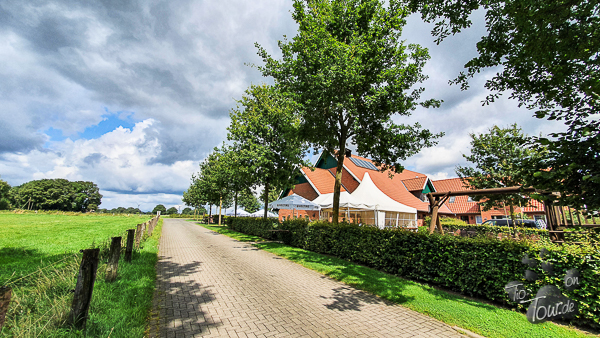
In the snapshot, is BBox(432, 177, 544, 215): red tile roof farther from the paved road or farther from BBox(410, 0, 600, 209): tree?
the paved road

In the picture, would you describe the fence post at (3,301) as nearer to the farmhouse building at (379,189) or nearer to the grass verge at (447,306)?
the grass verge at (447,306)

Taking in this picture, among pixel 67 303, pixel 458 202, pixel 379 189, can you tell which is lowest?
pixel 67 303

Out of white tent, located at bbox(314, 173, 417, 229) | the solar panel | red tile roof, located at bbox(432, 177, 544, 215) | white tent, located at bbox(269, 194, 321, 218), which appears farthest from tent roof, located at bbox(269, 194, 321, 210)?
red tile roof, located at bbox(432, 177, 544, 215)

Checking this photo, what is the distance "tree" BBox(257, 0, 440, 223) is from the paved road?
5273 millimetres

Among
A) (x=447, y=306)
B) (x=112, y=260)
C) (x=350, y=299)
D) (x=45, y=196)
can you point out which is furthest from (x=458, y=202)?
(x=45, y=196)

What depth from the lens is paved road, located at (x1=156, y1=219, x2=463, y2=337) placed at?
416cm

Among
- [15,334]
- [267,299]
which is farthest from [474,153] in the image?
[15,334]

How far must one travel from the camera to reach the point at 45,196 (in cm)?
8681

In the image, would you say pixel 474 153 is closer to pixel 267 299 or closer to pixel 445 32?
pixel 445 32

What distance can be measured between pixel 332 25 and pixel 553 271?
10.5 meters

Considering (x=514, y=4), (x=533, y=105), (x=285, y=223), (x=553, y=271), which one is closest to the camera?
(x=514, y=4)

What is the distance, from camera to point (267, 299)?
5.59 m

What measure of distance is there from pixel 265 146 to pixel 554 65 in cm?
1493

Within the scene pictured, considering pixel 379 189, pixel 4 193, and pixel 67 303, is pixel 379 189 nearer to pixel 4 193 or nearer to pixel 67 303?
pixel 67 303
